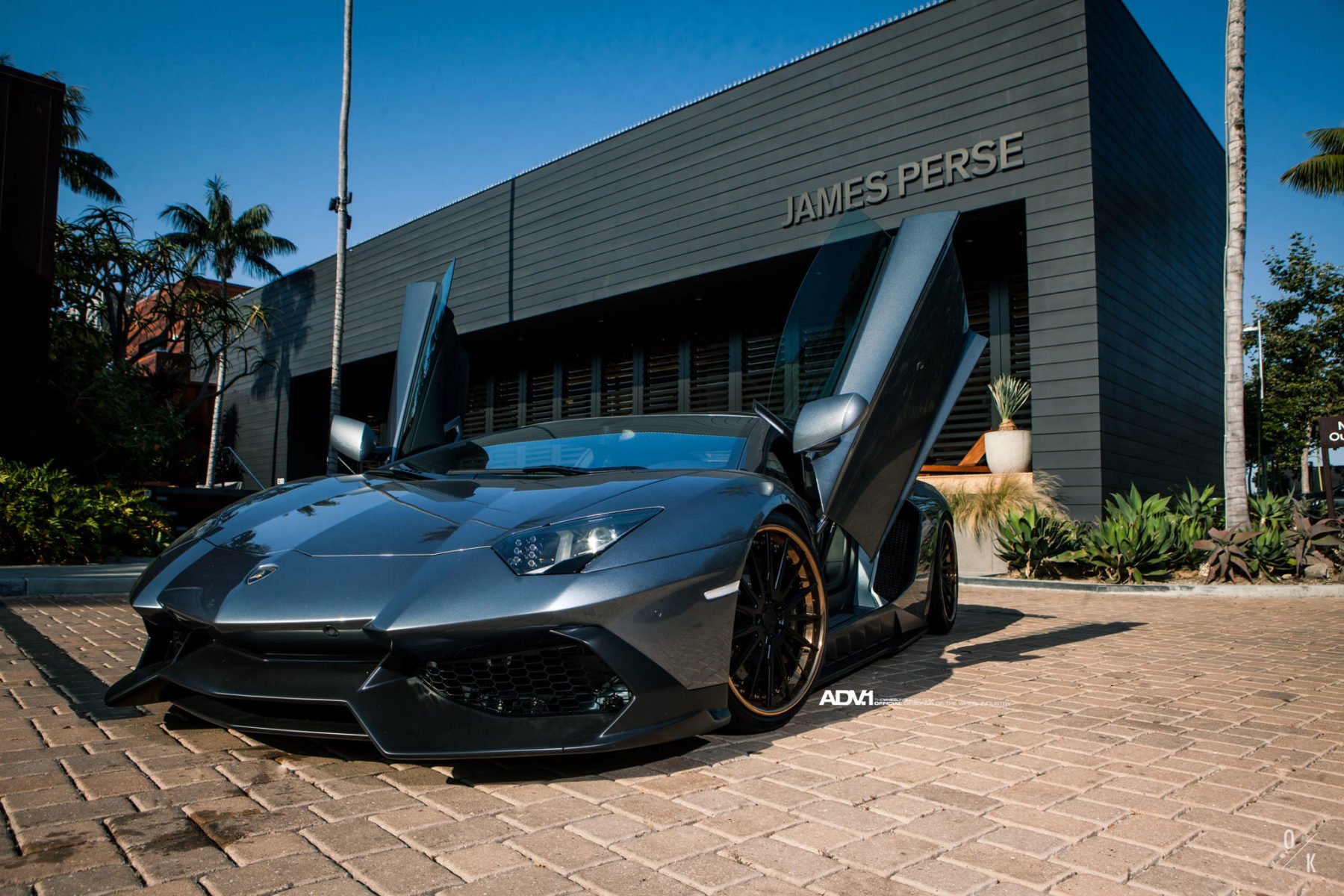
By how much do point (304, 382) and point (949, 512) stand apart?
19570 mm

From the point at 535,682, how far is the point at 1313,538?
797 centimetres

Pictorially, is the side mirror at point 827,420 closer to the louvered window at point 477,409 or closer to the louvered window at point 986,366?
the louvered window at point 986,366

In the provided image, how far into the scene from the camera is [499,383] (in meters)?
17.6

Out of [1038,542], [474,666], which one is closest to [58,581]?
[474,666]

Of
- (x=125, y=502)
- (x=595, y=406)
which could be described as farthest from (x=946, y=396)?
(x=595, y=406)

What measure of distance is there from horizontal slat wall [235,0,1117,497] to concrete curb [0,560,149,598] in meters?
8.21

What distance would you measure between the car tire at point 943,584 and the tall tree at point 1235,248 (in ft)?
15.8

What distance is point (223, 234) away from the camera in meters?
26.5

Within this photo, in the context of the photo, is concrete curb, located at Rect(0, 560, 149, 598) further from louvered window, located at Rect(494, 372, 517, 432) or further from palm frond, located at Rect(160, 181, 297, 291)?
palm frond, located at Rect(160, 181, 297, 291)

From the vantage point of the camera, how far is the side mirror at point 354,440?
3.27 m

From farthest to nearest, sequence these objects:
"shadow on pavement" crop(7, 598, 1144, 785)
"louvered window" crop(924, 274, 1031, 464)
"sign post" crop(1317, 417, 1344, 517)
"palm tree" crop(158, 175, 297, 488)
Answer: "palm tree" crop(158, 175, 297, 488), "louvered window" crop(924, 274, 1031, 464), "sign post" crop(1317, 417, 1344, 517), "shadow on pavement" crop(7, 598, 1144, 785)

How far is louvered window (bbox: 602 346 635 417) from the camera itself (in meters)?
14.9

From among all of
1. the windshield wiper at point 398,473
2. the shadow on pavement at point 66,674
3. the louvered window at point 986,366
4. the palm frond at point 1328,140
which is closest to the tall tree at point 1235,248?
the louvered window at point 986,366

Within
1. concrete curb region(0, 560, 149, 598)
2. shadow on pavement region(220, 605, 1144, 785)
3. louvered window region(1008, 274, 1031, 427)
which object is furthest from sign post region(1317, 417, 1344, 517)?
concrete curb region(0, 560, 149, 598)
